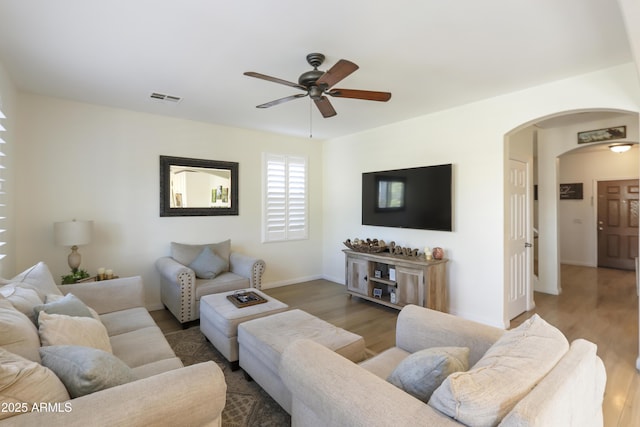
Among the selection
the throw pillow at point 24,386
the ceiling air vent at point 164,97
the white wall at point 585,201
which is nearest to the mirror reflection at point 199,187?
the ceiling air vent at point 164,97

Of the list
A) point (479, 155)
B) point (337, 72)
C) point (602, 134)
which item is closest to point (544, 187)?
point (602, 134)

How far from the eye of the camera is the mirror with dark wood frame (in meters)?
4.26

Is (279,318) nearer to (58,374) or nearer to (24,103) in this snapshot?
(58,374)

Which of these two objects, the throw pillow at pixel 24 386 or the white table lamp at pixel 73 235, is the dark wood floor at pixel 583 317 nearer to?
the white table lamp at pixel 73 235

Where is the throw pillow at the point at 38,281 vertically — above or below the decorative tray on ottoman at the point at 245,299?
above

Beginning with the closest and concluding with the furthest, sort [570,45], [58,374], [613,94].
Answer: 1. [58,374]
2. [570,45]
3. [613,94]

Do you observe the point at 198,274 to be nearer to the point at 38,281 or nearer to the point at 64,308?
the point at 38,281

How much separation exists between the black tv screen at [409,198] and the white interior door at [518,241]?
0.73 metres

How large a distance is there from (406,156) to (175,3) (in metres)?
3.35

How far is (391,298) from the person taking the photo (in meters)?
4.09

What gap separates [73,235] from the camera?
329cm

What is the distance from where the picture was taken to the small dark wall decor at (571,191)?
23.6 ft

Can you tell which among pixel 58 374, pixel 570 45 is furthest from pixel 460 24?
pixel 58 374

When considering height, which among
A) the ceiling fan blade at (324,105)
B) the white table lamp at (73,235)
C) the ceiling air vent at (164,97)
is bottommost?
the white table lamp at (73,235)
